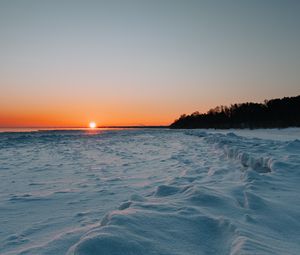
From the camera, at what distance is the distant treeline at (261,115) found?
60578 mm

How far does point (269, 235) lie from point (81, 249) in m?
1.74

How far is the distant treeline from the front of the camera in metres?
60.6

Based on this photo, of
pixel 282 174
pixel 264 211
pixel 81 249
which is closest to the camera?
pixel 81 249

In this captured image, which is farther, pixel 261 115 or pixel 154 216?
pixel 261 115

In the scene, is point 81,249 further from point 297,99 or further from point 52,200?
point 297,99

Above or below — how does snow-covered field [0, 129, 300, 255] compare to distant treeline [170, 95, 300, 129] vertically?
below

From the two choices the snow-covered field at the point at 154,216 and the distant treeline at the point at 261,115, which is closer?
the snow-covered field at the point at 154,216

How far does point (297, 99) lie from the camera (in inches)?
Answer: 2591

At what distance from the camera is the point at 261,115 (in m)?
76.6

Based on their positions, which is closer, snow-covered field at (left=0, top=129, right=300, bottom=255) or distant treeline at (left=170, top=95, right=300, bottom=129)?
snow-covered field at (left=0, top=129, right=300, bottom=255)

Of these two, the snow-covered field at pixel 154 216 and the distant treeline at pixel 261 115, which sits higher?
the distant treeline at pixel 261 115

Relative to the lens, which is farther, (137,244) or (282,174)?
(282,174)

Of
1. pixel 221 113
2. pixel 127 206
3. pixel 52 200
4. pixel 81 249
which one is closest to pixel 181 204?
pixel 127 206

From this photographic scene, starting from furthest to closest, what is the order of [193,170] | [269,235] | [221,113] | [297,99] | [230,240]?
[221,113]
[297,99]
[193,170]
[269,235]
[230,240]
